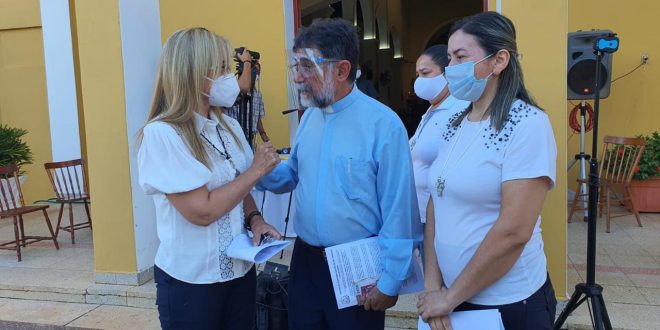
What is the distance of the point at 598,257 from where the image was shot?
15.8 ft

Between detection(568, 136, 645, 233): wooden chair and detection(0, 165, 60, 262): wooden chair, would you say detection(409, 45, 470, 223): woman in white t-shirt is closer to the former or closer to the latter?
detection(568, 136, 645, 233): wooden chair

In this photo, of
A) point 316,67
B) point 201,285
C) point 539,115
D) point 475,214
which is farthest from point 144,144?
point 539,115

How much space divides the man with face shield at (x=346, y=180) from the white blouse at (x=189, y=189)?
30cm

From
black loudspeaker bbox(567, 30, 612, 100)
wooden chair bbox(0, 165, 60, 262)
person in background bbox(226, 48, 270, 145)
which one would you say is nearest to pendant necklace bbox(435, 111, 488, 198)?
person in background bbox(226, 48, 270, 145)

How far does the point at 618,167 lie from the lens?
20.1 ft

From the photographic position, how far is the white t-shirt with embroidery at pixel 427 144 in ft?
8.96

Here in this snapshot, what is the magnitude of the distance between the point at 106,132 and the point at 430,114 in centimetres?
270

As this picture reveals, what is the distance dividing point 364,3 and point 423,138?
969cm

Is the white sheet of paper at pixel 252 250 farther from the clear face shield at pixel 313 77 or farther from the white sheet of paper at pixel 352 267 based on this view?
the clear face shield at pixel 313 77

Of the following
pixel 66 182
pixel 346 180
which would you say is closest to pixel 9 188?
pixel 66 182

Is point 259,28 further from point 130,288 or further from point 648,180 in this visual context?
point 648,180

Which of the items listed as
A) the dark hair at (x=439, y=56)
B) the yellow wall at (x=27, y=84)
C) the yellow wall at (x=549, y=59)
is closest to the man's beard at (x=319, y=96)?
the dark hair at (x=439, y=56)

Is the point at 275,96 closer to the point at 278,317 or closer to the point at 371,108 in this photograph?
the point at 278,317

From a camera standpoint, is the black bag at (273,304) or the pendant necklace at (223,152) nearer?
the pendant necklace at (223,152)
